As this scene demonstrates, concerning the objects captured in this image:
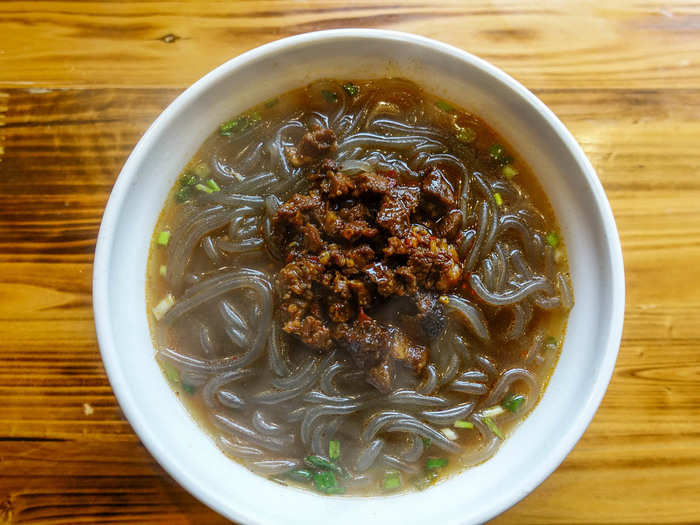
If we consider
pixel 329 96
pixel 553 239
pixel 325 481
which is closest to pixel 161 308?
pixel 325 481

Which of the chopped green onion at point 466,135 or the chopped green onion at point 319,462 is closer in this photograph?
the chopped green onion at point 319,462

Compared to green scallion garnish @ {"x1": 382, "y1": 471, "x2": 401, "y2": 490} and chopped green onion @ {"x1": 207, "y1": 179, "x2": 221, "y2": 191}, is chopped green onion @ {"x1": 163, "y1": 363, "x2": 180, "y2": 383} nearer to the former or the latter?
chopped green onion @ {"x1": 207, "y1": 179, "x2": 221, "y2": 191}

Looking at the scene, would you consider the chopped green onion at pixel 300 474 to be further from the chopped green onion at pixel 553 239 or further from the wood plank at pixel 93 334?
the chopped green onion at pixel 553 239

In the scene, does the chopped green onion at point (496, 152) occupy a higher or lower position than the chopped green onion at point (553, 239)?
higher

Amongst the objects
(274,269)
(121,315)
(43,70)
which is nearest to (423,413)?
(274,269)

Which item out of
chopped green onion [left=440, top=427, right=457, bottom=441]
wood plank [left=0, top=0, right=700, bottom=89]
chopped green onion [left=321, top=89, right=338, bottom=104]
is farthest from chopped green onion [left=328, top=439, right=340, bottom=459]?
wood plank [left=0, top=0, right=700, bottom=89]

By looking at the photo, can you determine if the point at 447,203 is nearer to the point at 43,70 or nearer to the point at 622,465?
the point at 622,465

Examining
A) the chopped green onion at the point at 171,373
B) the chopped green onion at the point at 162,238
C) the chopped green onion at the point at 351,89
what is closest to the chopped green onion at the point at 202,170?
the chopped green onion at the point at 162,238

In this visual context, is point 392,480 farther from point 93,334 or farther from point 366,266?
point 93,334
